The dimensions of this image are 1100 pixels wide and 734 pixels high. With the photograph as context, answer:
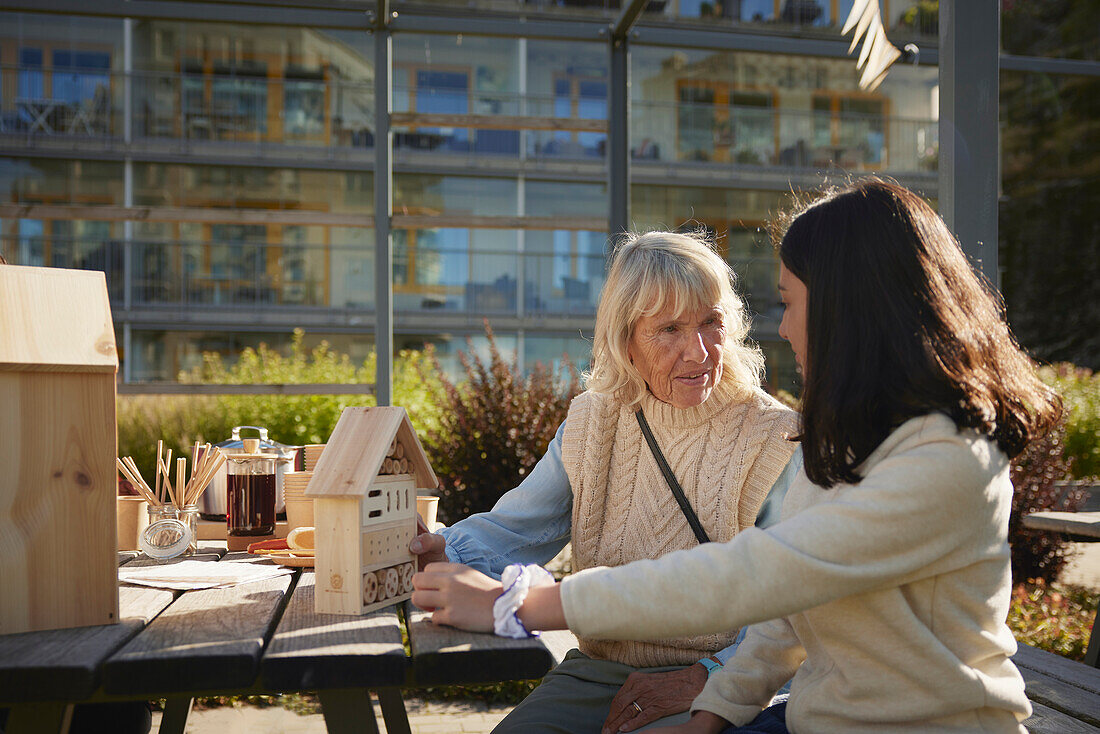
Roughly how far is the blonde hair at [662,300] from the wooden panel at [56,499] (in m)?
1.15

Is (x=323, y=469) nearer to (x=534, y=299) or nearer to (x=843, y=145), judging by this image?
(x=534, y=299)

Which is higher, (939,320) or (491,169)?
(491,169)

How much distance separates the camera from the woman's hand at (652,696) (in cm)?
166

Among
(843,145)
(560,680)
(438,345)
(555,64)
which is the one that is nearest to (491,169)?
(555,64)

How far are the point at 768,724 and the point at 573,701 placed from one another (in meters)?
0.45

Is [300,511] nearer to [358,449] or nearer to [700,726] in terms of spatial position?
[358,449]

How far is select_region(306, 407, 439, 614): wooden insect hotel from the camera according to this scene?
1421 millimetres

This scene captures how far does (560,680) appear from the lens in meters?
1.86

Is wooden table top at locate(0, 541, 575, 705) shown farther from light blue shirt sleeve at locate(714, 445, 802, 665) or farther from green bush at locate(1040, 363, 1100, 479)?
green bush at locate(1040, 363, 1100, 479)

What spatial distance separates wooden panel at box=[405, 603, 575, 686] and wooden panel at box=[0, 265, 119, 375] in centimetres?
60

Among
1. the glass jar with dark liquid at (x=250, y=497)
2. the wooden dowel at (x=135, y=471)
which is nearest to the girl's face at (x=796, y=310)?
the glass jar with dark liquid at (x=250, y=497)

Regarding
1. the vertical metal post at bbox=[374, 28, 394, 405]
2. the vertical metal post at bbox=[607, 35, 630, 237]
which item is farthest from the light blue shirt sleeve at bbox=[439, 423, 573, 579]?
the vertical metal post at bbox=[607, 35, 630, 237]

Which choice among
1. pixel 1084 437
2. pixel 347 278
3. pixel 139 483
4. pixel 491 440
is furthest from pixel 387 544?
pixel 347 278

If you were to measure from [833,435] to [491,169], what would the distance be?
62.3 feet
